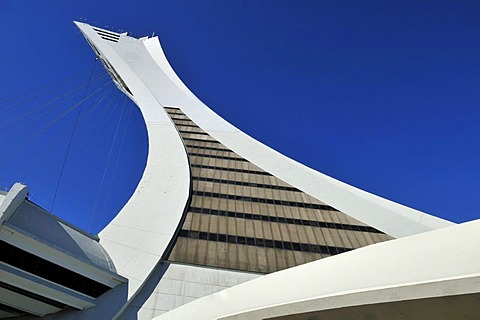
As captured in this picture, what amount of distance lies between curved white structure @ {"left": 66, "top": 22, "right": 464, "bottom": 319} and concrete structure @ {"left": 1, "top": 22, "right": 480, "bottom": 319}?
0.11 ft

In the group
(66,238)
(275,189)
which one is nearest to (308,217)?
(275,189)

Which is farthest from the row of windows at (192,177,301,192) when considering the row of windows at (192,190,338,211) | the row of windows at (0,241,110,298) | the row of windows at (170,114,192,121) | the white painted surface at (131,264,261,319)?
the row of windows at (170,114,192,121)

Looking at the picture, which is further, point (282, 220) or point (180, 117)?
point (180, 117)

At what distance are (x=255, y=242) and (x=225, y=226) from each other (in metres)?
1.69

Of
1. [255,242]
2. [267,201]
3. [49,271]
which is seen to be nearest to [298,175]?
[267,201]

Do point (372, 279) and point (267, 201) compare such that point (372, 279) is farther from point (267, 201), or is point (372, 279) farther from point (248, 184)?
point (248, 184)

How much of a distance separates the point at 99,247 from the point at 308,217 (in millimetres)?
10435

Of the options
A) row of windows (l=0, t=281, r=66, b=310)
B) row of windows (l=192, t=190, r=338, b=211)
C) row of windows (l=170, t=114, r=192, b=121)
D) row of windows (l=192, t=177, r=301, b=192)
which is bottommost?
row of windows (l=0, t=281, r=66, b=310)

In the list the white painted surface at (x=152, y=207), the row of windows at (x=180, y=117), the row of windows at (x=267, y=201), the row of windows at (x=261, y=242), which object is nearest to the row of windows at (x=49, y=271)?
the white painted surface at (x=152, y=207)

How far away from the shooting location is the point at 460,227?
288cm

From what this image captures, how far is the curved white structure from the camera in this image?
3533 millimetres

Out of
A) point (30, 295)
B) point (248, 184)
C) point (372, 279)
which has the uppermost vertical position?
point (248, 184)

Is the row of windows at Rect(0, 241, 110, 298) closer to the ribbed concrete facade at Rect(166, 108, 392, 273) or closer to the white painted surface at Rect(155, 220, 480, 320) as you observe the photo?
the ribbed concrete facade at Rect(166, 108, 392, 273)

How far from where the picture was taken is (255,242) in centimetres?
1396
